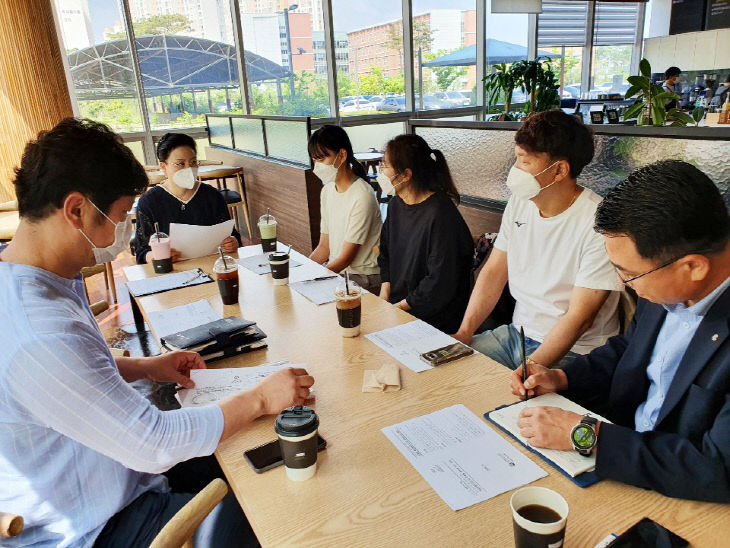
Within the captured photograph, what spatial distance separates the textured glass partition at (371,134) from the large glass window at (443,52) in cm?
47

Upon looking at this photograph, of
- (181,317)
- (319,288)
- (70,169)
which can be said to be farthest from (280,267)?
(70,169)

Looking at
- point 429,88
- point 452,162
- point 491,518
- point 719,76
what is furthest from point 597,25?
point 491,518

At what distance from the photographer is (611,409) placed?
1.36m

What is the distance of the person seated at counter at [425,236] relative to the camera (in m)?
2.18

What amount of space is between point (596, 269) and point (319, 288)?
3.29ft

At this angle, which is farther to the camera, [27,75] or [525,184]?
[27,75]

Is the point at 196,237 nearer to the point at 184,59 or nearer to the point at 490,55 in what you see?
the point at 184,59

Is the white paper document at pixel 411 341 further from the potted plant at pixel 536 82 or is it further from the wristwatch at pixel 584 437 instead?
the potted plant at pixel 536 82

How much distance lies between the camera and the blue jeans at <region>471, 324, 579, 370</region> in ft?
6.24

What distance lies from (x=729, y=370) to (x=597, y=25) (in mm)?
9558

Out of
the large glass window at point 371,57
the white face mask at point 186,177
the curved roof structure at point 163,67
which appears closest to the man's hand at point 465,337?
the white face mask at point 186,177

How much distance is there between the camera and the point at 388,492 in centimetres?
95

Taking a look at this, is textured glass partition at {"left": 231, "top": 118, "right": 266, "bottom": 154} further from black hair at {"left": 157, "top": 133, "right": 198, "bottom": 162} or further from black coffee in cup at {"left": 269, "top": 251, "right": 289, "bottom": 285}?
black coffee in cup at {"left": 269, "top": 251, "right": 289, "bottom": 285}

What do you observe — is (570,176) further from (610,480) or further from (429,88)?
(429,88)
